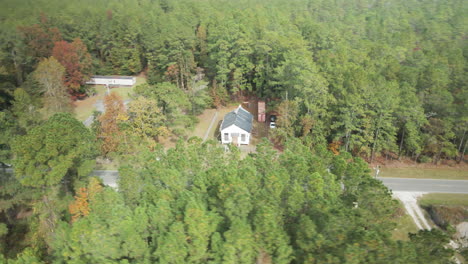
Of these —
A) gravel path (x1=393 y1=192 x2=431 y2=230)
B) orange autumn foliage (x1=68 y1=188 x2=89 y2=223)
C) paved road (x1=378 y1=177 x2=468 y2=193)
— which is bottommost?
gravel path (x1=393 y1=192 x2=431 y2=230)

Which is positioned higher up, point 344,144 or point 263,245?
point 263,245

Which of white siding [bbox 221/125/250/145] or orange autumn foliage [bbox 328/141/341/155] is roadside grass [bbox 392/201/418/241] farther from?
white siding [bbox 221/125/250/145]

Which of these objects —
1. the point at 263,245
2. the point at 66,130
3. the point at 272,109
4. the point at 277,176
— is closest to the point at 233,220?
the point at 263,245

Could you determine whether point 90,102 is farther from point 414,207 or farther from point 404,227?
point 414,207

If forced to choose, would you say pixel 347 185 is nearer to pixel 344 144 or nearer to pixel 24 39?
pixel 344 144

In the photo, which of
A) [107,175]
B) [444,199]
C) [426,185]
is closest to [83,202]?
[107,175]

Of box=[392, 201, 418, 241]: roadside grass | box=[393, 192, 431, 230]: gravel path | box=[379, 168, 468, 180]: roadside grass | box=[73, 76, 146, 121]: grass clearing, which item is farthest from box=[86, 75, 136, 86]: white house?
box=[392, 201, 418, 241]: roadside grass
